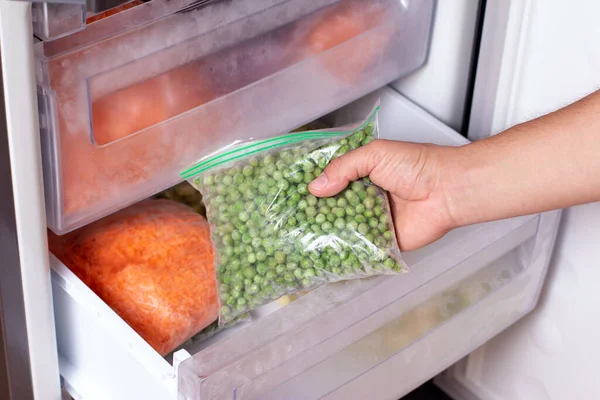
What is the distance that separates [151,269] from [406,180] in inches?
11.2

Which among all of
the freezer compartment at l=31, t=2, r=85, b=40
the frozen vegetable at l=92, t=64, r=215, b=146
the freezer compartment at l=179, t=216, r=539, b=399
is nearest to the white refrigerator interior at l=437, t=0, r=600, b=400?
the freezer compartment at l=179, t=216, r=539, b=399

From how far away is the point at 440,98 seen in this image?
3.34 ft

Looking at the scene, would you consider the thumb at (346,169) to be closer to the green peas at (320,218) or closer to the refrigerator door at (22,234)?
the green peas at (320,218)

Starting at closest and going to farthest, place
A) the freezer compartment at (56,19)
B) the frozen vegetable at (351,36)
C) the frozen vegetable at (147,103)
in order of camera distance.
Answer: the freezer compartment at (56,19) < the frozen vegetable at (147,103) < the frozen vegetable at (351,36)

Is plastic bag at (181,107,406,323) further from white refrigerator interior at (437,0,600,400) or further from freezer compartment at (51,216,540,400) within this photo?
white refrigerator interior at (437,0,600,400)

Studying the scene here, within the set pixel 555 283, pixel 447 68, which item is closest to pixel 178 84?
pixel 447 68

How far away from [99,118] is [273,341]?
256mm

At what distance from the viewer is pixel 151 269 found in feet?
2.75

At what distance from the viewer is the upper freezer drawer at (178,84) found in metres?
0.67

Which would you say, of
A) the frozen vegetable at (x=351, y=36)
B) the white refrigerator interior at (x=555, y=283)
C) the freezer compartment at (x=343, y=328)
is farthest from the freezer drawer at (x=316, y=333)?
the frozen vegetable at (x=351, y=36)

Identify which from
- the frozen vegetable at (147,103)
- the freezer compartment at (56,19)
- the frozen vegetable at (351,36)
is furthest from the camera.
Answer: the frozen vegetable at (351,36)

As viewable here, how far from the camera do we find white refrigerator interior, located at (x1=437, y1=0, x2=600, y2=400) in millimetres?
879

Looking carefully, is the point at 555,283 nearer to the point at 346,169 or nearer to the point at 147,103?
the point at 346,169

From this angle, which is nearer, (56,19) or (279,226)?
(56,19)
